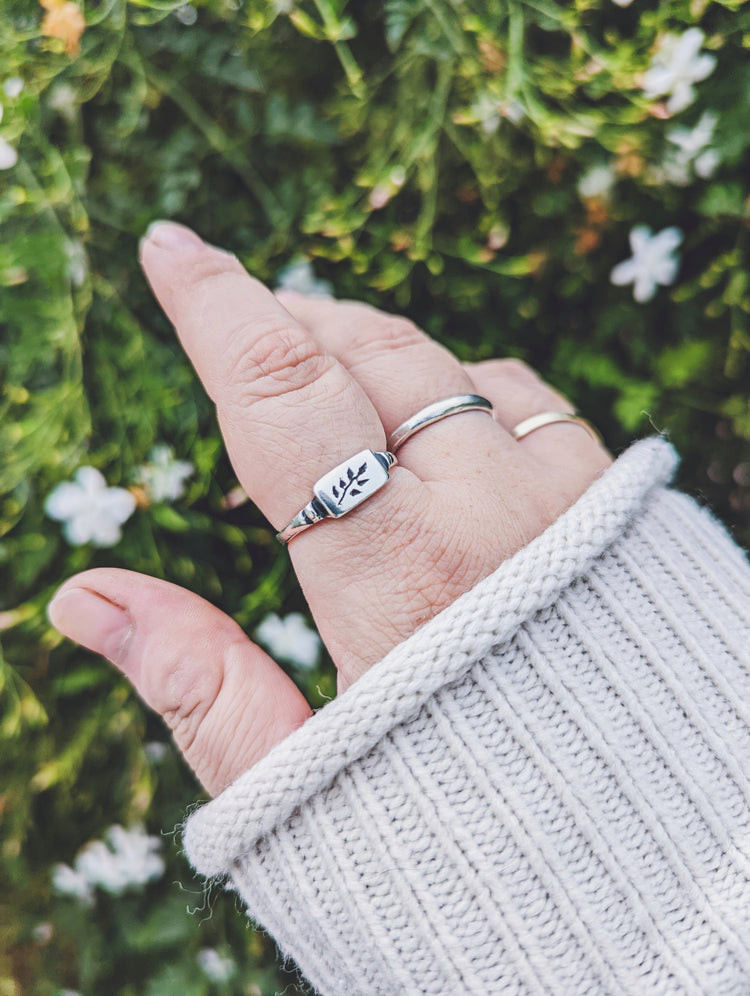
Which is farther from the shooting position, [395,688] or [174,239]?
[174,239]

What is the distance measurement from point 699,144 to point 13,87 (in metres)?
1.21

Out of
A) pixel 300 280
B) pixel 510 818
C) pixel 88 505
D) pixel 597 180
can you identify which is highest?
pixel 597 180

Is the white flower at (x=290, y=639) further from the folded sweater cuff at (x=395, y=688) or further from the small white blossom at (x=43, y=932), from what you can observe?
the small white blossom at (x=43, y=932)

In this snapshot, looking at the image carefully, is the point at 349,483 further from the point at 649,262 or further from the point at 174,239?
the point at 649,262

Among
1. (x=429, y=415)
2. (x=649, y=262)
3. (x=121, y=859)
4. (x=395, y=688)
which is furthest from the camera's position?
(x=121, y=859)

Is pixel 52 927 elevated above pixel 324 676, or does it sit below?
below

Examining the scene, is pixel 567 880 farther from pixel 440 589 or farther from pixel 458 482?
pixel 458 482

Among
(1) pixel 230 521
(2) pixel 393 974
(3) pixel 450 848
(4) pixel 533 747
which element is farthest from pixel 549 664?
(1) pixel 230 521

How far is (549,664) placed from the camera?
2.74ft

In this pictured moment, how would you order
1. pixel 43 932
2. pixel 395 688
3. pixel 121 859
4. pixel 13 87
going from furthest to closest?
pixel 43 932
pixel 121 859
pixel 13 87
pixel 395 688

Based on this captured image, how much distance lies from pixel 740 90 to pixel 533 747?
3.98 ft

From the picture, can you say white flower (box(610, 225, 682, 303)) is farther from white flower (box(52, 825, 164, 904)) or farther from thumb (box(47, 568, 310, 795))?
white flower (box(52, 825, 164, 904))

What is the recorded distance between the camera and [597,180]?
4.45 ft

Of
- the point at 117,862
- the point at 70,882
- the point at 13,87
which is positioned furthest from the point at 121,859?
the point at 13,87
